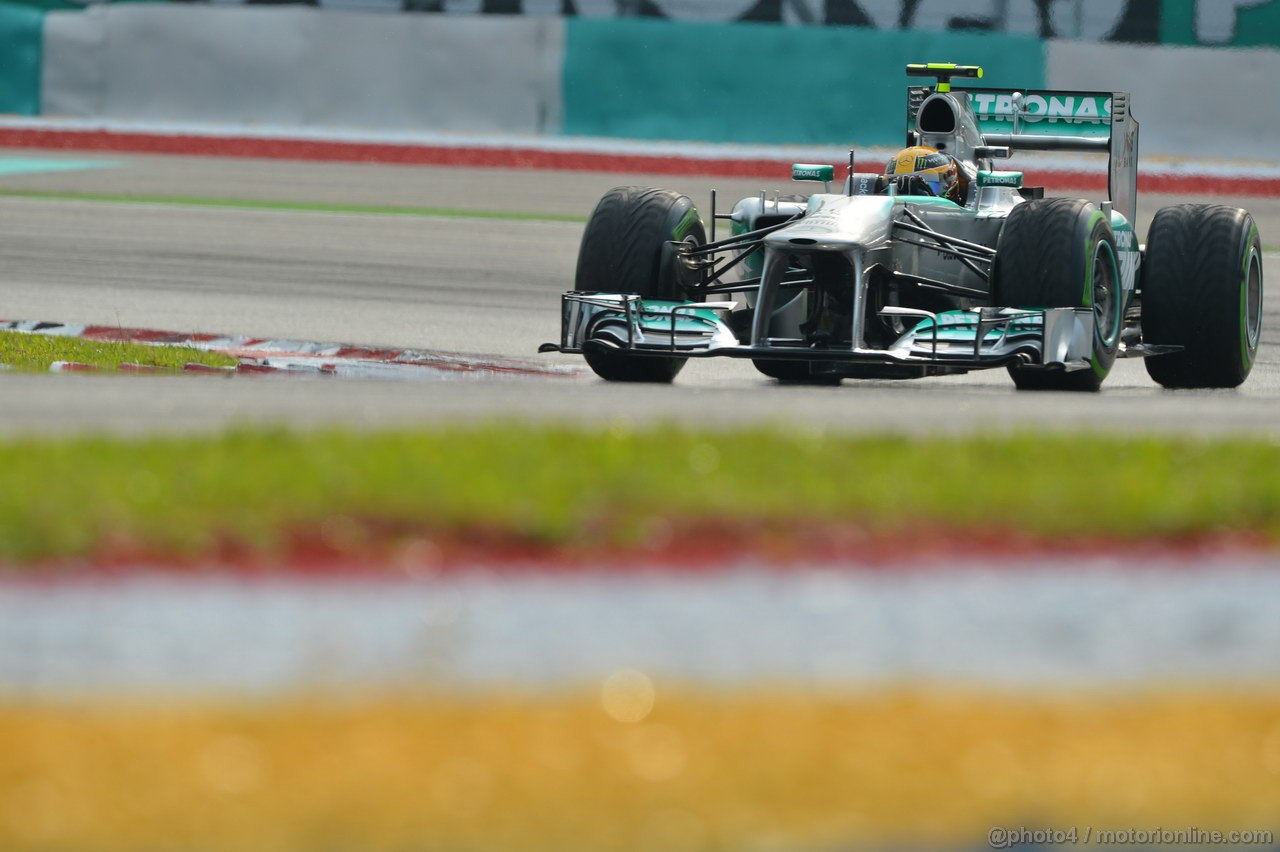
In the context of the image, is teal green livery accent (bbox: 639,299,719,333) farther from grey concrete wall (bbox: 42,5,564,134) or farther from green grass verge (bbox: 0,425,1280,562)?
grey concrete wall (bbox: 42,5,564,134)

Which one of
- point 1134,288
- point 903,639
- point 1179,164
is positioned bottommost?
point 903,639

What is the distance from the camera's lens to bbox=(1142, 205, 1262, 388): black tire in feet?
33.3

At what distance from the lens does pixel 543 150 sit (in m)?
24.2

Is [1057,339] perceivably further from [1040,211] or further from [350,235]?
[350,235]

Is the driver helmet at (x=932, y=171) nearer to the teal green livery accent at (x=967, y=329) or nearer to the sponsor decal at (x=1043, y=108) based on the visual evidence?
the sponsor decal at (x=1043, y=108)

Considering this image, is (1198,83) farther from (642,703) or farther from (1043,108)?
(642,703)

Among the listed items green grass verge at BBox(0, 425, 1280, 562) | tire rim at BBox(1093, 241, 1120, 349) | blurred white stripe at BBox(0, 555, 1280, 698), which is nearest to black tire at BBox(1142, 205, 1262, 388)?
tire rim at BBox(1093, 241, 1120, 349)

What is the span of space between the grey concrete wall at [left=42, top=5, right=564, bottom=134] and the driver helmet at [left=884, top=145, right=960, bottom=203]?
14253 mm

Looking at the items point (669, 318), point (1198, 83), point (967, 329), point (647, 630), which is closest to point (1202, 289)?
point (967, 329)

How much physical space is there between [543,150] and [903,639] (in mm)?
20421

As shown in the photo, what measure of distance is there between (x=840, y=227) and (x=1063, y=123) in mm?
2643

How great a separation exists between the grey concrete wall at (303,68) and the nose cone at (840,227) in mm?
15105

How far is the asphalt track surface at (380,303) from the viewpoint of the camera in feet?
23.0

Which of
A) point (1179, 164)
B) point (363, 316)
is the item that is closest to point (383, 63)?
point (1179, 164)
